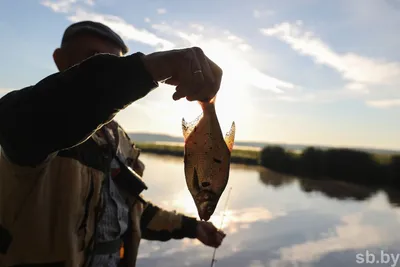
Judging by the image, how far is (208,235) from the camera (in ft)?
15.6

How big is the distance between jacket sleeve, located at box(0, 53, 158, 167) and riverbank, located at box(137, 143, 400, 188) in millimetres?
24309

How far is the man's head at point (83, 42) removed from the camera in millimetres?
3268

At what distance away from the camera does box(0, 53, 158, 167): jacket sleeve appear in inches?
75.9

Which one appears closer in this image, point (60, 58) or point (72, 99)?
point (72, 99)

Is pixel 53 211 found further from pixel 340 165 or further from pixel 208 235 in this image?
pixel 340 165

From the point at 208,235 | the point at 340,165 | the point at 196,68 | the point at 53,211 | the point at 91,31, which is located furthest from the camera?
the point at 340,165

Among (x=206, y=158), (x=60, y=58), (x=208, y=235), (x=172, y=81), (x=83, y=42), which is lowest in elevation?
(x=208, y=235)

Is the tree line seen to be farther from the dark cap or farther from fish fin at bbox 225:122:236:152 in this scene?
fish fin at bbox 225:122:236:152

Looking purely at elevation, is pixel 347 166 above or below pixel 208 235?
above

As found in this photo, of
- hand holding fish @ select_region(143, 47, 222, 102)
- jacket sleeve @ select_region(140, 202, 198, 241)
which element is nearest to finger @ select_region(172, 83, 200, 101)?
hand holding fish @ select_region(143, 47, 222, 102)

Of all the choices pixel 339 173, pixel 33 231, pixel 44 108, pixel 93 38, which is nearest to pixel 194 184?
pixel 44 108

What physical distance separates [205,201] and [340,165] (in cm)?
2452

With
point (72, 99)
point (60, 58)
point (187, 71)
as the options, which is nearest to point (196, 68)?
point (187, 71)

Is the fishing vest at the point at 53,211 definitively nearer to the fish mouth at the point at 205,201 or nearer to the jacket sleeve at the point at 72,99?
the jacket sleeve at the point at 72,99
